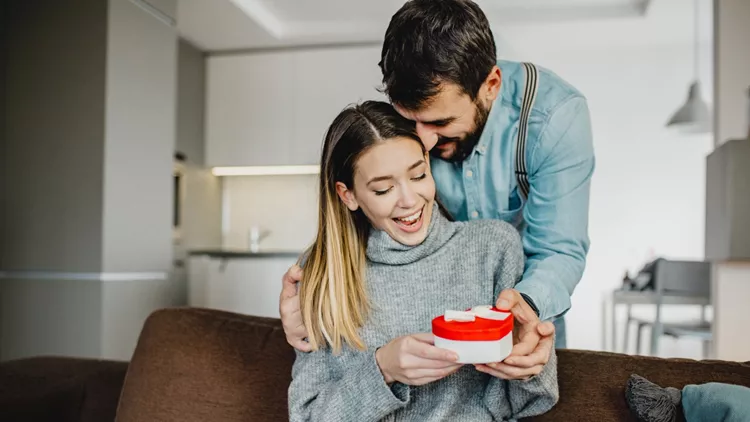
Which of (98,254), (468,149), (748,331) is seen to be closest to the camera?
(468,149)

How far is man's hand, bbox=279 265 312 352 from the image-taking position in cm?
136

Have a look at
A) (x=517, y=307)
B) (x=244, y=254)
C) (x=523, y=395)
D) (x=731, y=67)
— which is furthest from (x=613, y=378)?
(x=244, y=254)

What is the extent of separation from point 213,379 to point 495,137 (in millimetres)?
731

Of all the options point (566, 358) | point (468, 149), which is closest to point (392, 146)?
point (468, 149)

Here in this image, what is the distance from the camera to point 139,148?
12.5ft

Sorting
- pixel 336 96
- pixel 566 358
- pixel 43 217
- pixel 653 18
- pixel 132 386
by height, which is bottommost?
pixel 132 386

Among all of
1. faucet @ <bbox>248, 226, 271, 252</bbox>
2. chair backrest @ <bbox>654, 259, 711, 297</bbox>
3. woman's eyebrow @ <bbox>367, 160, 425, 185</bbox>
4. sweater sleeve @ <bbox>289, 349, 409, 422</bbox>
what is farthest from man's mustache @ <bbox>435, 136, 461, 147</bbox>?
faucet @ <bbox>248, 226, 271, 252</bbox>

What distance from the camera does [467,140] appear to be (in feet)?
4.74

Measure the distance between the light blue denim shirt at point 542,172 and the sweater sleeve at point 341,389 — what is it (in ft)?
1.20

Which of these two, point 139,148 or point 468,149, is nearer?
point 468,149

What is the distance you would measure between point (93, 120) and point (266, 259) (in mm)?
1863

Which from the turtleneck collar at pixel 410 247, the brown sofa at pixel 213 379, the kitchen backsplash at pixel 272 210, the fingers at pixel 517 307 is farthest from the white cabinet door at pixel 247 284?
the fingers at pixel 517 307

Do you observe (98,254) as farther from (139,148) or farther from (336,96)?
(336,96)

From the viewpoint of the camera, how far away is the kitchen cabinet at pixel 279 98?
5.41 metres
